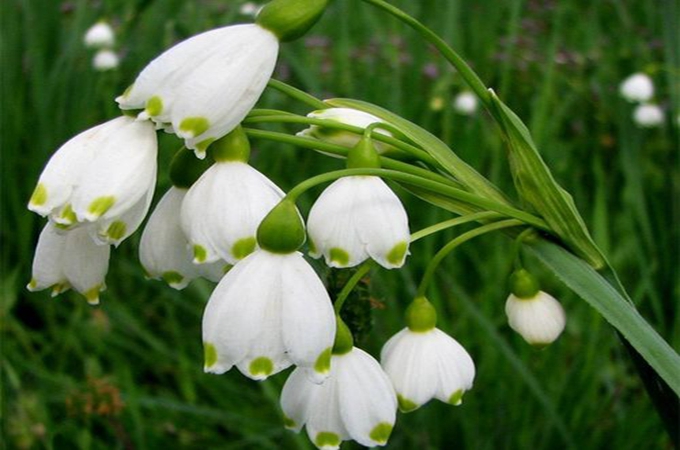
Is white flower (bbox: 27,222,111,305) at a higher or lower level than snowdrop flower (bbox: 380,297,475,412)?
higher

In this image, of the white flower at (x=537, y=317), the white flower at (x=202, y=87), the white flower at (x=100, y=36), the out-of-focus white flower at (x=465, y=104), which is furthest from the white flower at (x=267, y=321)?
the white flower at (x=100, y=36)

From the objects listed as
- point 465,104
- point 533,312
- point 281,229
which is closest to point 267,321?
point 281,229

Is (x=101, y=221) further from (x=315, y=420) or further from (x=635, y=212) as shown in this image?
(x=635, y=212)

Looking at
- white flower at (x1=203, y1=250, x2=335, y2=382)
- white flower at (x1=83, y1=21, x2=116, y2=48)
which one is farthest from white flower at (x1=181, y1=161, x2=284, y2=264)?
white flower at (x1=83, y1=21, x2=116, y2=48)

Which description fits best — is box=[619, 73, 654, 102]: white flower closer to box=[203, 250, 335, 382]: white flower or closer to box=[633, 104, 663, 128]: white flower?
box=[633, 104, 663, 128]: white flower

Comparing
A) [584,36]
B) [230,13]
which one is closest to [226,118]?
[230,13]

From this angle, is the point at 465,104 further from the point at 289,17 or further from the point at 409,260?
the point at 289,17

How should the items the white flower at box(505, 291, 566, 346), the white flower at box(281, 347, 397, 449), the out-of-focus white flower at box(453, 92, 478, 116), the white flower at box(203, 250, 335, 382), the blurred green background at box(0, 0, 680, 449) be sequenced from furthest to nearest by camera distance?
the out-of-focus white flower at box(453, 92, 478, 116)
the blurred green background at box(0, 0, 680, 449)
the white flower at box(505, 291, 566, 346)
the white flower at box(281, 347, 397, 449)
the white flower at box(203, 250, 335, 382)

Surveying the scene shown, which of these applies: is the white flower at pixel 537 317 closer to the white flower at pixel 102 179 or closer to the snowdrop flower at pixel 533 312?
the snowdrop flower at pixel 533 312
